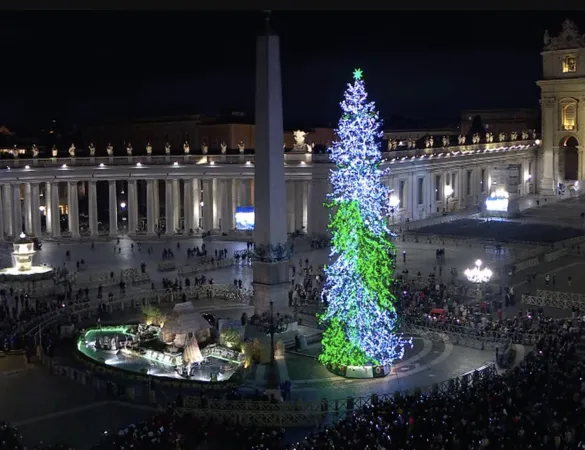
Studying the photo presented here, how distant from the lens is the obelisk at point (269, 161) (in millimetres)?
29219

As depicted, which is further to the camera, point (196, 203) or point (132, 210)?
point (196, 203)

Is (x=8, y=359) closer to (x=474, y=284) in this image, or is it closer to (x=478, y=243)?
(x=474, y=284)

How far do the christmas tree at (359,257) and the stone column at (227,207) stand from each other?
38506 millimetres

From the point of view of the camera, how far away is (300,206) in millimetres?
65125

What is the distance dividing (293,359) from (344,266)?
4389mm

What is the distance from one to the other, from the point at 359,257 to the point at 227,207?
132 feet

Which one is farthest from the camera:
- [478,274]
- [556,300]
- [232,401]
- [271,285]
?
[478,274]

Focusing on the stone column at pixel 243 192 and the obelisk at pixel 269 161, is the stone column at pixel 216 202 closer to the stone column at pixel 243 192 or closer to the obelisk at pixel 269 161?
the stone column at pixel 243 192

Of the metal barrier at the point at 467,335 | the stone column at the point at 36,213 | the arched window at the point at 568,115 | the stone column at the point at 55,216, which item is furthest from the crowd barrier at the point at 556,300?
the arched window at the point at 568,115

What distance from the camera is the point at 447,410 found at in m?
18.4

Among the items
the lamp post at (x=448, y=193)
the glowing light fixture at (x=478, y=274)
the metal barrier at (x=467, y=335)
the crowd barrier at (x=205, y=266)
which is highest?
the lamp post at (x=448, y=193)

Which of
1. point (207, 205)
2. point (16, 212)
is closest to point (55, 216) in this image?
point (16, 212)

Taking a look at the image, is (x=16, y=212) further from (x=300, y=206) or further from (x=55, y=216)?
(x=300, y=206)

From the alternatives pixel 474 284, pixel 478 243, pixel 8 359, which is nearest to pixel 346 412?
pixel 8 359
